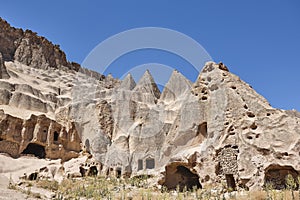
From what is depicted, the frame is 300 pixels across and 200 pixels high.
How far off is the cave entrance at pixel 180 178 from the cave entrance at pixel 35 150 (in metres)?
15.9

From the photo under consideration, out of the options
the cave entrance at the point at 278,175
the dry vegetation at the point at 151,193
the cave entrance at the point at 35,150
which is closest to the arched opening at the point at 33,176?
the dry vegetation at the point at 151,193

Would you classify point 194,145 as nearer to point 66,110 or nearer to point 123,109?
point 123,109

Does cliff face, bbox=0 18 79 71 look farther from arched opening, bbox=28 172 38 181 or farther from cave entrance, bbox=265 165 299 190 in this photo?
cave entrance, bbox=265 165 299 190

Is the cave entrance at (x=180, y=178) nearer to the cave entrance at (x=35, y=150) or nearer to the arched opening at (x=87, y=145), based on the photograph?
the arched opening at (x=87, y=145)

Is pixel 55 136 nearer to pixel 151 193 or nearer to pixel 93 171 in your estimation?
pixel 93 171

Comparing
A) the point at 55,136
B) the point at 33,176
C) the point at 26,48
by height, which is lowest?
the point at 33,176

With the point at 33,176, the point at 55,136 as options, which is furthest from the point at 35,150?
the point at 33,176

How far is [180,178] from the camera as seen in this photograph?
60.5ft

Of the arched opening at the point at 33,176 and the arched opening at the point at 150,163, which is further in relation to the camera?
the arched opening at the point at 150,163

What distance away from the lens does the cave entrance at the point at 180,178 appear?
1790cm

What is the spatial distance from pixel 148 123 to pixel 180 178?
44.9 feet

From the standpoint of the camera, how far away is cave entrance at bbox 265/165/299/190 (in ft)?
43.9

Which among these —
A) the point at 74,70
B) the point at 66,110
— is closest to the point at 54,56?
the point at 74,70

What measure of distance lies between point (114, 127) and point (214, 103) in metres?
17.2
